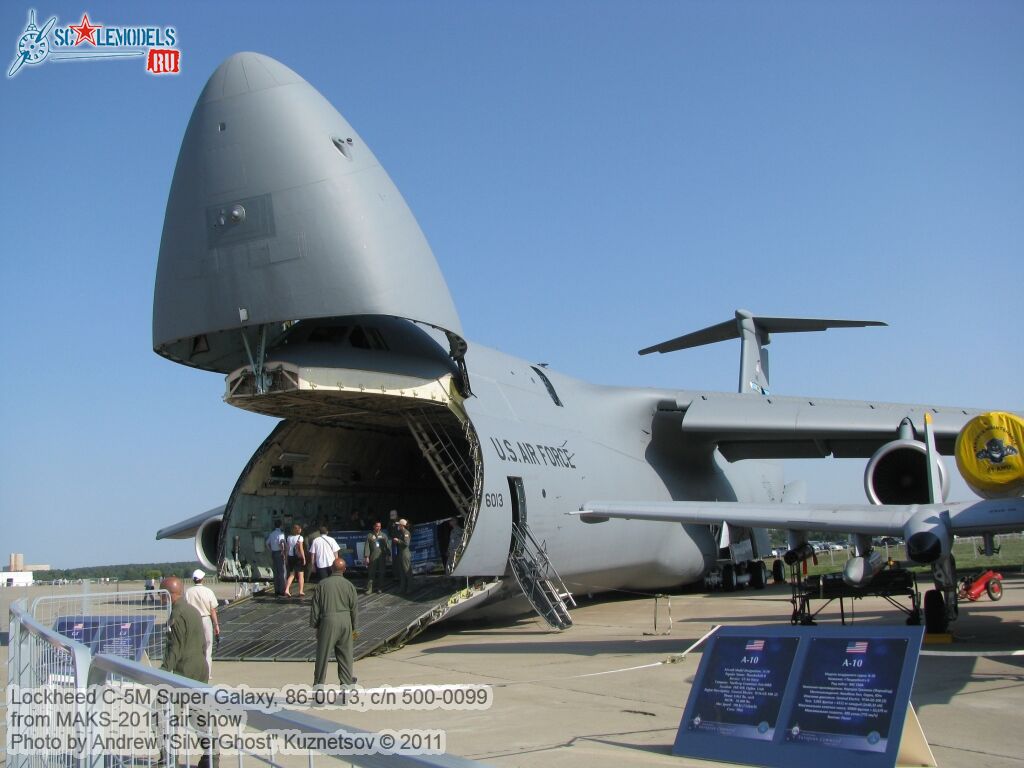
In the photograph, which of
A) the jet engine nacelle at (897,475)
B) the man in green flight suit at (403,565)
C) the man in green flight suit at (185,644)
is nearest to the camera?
the man in green flight suit at (185,644)

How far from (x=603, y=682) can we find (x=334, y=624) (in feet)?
8.71

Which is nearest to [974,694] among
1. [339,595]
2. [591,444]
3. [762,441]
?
[339,595]

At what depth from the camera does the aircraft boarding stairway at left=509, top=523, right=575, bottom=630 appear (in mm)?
13625

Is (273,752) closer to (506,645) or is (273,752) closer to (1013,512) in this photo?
(1013,512)

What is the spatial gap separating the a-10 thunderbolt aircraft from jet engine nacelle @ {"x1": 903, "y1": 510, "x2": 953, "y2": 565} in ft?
12.1

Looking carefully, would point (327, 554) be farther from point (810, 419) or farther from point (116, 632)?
point (810, 419)

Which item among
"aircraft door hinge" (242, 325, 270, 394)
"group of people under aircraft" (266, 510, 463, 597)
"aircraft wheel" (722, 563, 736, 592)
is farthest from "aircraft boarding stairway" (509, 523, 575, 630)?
"aircraft wheel" (722, 563, 736, 592)

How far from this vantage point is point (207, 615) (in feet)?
27.2

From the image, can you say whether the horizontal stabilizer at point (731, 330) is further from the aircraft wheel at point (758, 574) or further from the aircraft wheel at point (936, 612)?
the aircraft wheel at point (936, 612)

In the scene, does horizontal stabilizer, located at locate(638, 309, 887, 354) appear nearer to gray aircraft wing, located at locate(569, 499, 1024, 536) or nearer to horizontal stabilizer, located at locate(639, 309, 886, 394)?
horizontal stabilizer, located at locate(639, 309, 886, 394)

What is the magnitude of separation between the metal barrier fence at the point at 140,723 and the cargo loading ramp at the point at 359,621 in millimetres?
5512

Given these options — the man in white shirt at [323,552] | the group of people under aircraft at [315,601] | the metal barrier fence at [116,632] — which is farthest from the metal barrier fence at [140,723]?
the man in white shirt at [323,552]

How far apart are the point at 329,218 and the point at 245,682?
5265 mm

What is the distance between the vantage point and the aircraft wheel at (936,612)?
Answer: 1144cm
